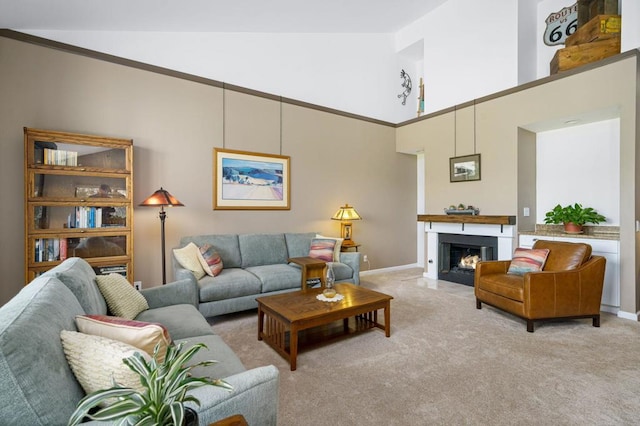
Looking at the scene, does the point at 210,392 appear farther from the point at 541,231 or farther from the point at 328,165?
the point at 541,231

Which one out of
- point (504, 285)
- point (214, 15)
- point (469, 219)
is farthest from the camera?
point (469, 219)

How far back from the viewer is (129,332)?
122cm

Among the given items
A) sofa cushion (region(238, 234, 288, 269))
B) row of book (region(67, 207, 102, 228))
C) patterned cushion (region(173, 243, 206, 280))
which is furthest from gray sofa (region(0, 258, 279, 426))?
sofa cushion (region(238, 234, 288, 269))

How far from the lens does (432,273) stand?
17.4 ft

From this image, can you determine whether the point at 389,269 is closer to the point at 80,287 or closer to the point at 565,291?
the point at 565,291

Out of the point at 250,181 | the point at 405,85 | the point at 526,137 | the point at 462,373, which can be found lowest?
the point at 462,373

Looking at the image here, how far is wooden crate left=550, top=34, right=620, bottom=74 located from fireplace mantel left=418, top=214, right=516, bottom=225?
6.86 feet

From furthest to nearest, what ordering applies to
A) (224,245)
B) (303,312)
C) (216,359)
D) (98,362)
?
(224,245) < (303,312) < (216,359) < (98,362)

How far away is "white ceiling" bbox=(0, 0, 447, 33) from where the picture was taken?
293 cm

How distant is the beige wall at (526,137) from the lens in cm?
332

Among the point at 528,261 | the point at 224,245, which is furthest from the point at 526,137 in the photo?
the point at 224,245

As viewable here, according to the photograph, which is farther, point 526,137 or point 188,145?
point 526,137

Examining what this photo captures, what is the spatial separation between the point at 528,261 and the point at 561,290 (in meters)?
0.50

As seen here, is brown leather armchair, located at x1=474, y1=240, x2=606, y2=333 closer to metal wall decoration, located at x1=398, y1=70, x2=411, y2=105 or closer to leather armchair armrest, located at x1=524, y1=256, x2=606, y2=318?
leather armchair armrest, located at x1=524, y1=256, x2=606, y2=318
